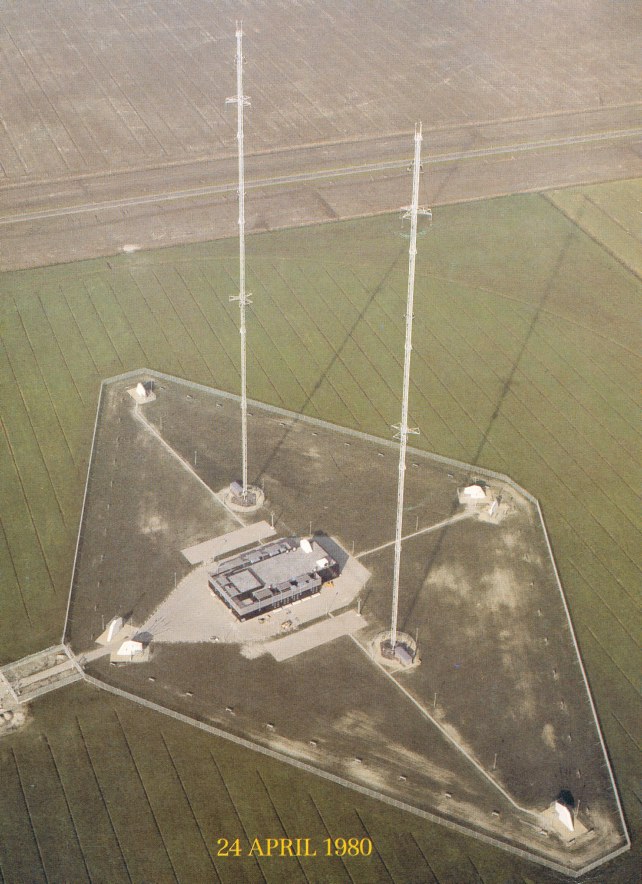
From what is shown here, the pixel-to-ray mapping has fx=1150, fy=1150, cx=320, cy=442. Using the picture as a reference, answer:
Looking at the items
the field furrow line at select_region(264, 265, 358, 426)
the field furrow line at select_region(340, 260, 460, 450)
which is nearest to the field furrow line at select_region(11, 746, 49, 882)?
the field furrow line at select_region(264, 265, 358, 426)

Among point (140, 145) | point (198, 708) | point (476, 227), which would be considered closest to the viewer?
point (198, 708)

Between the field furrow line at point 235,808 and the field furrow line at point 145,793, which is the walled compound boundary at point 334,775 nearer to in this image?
the field furrow line at point 235,808

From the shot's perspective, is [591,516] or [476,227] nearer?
[591,516]

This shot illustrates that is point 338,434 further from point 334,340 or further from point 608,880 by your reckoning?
point 608,880

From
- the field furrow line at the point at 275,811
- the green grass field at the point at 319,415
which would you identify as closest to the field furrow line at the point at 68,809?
the green grass field at the point at 319,415

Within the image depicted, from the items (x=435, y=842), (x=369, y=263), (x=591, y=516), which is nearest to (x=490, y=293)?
(x=369, y=263)

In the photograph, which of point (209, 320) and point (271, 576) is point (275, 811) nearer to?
point (271, 576)

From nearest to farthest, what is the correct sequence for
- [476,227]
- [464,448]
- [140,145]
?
[464,448] < [476,227] < [140,145]

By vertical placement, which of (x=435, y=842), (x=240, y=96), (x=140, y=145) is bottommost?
(x=140, y=145)
